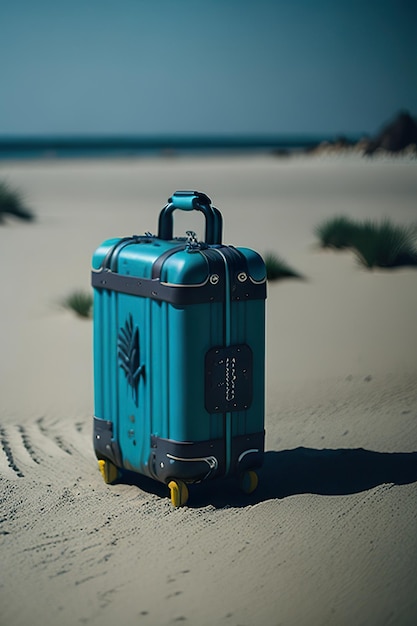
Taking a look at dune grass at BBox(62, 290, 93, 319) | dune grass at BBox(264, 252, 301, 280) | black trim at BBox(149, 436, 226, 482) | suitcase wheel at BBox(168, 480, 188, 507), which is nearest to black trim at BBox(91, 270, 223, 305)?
black trim at BBox(149, 436, 226, 482)

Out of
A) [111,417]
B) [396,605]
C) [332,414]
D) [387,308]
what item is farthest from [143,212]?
[396,605]

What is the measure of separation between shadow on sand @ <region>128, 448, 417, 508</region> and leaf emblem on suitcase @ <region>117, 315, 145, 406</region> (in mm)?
608

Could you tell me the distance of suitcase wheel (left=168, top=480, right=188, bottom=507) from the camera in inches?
208

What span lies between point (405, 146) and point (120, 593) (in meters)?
40.1

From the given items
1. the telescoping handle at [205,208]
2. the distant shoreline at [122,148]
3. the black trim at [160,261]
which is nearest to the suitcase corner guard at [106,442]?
the black trim at [160,261]

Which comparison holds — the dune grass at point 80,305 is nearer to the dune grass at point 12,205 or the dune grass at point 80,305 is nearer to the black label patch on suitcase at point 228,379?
the black label patch on suitcase at point 228,379

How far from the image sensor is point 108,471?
576 centimetres

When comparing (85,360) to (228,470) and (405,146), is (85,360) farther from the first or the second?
(405,146)

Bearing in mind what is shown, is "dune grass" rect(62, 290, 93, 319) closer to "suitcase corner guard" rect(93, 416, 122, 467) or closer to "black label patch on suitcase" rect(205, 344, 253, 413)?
"suitcase corner guard" rect(93, 416, 122, 467)

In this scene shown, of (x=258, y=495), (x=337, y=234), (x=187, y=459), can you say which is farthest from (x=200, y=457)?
(x=337, y=234)

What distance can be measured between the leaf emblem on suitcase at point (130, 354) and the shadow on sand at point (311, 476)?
608mm

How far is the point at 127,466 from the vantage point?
5.59 metres

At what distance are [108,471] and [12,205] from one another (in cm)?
1288

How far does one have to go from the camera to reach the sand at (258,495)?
4430mm
